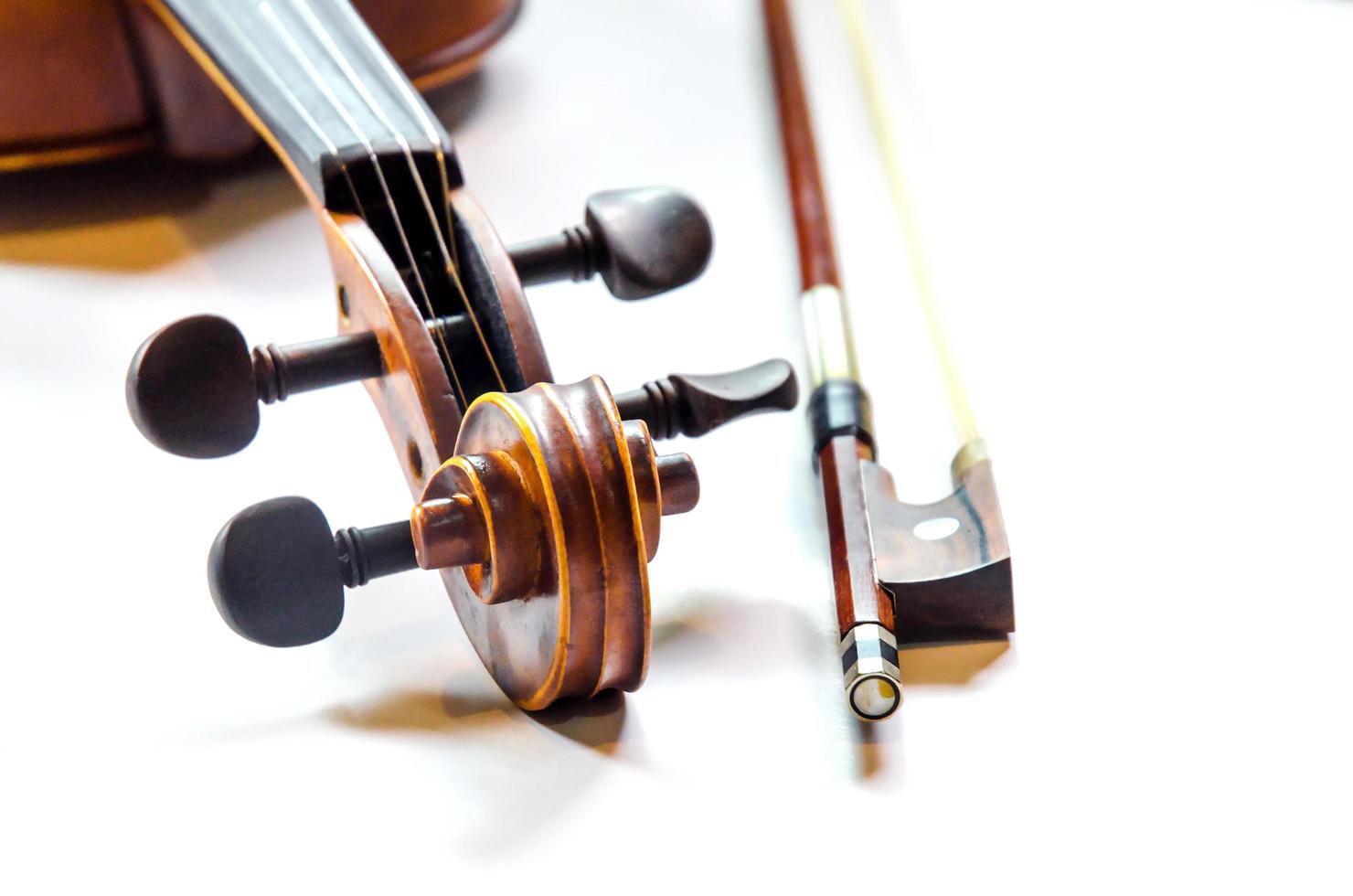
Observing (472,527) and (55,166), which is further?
(55,166)

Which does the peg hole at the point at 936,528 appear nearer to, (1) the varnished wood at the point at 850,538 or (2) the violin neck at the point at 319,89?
(1) the varnished wood at the point at 850,538

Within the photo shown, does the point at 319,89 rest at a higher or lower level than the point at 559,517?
higher

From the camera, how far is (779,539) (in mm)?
1121

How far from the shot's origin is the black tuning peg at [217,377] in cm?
95

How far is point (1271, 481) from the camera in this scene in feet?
3.79

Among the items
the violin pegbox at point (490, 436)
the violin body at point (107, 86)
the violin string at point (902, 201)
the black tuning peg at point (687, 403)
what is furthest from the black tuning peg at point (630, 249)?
the violin body at point (107, 86)

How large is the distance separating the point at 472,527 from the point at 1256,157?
1.22m

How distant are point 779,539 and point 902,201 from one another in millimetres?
621

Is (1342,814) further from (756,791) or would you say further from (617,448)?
(617,448)

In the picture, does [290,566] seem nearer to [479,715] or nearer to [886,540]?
[479,715]

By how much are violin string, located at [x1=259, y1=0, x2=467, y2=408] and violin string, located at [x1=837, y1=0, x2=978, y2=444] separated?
0.39m

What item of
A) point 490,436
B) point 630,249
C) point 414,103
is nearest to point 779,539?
point 630,249

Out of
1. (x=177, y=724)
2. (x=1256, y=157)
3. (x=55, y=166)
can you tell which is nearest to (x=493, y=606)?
(x=177, y=724)

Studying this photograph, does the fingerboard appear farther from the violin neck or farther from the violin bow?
the violin bow
